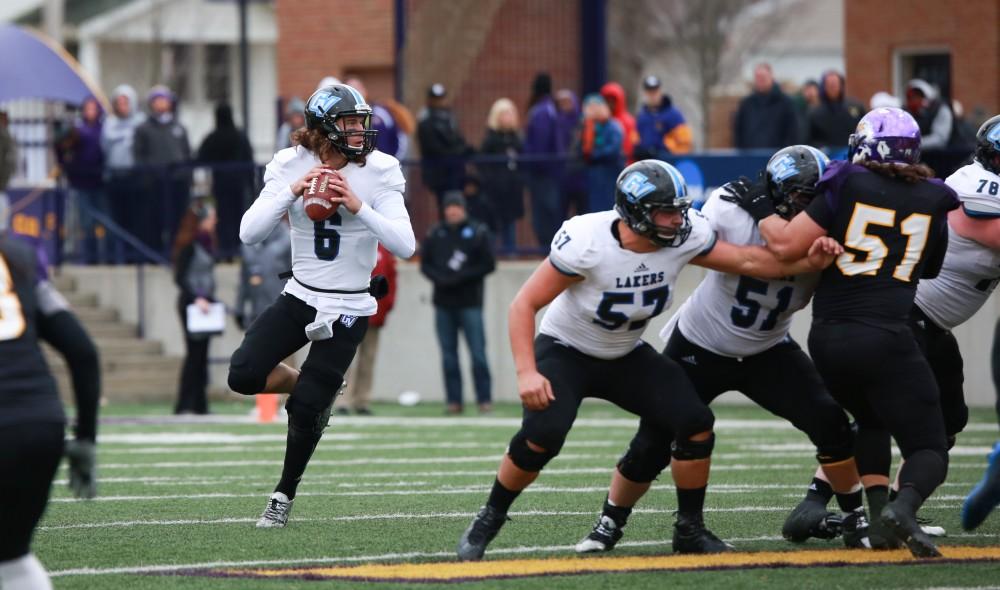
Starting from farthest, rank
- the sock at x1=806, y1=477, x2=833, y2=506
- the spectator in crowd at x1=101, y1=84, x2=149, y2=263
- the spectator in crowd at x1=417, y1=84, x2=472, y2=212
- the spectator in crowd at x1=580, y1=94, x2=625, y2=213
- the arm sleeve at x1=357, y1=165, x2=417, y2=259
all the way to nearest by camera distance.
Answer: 1. the spectator in crowd at x1=101, y1=84, x2=149, y2=263
2. the spectator in crowd at x1=417, y1=84, x2=472, y2=212
3. the spectator in crowd at x1=580, y1=94, x2=625, y2=213
4. the arm sleeve at x1=357, y1=165, x2=417, y2=259
5. the sock at x1=806, y1=477, x2=833, y2=506

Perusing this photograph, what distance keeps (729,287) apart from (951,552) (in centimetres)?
140

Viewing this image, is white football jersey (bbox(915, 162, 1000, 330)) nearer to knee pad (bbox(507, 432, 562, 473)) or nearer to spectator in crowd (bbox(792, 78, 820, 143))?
knee pad (bbox(507, 432, 562, 473))

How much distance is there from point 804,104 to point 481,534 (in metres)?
12.7

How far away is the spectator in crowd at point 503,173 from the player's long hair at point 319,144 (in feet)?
29.7

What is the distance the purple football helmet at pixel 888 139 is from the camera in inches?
279

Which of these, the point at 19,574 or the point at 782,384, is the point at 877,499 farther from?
the point at 19,574

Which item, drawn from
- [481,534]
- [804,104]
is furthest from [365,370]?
[481,534]

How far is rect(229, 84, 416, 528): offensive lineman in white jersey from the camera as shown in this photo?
27.0 feet

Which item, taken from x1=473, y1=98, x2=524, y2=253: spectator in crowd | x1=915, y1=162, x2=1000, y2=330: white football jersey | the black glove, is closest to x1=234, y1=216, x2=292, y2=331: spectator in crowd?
x1=473, y1=98, x2=524, y2=253: spectator in crowd

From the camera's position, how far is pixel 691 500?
723 cm

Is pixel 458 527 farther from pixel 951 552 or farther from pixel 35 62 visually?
pixel 35 62

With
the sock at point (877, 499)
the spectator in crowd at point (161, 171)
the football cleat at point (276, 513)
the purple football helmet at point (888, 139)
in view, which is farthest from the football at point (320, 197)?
the spectator in crowd at point (161, 171)

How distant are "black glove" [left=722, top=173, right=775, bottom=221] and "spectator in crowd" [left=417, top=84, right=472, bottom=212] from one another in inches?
405

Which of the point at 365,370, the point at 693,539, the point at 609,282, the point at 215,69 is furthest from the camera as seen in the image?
the point at 215,69
